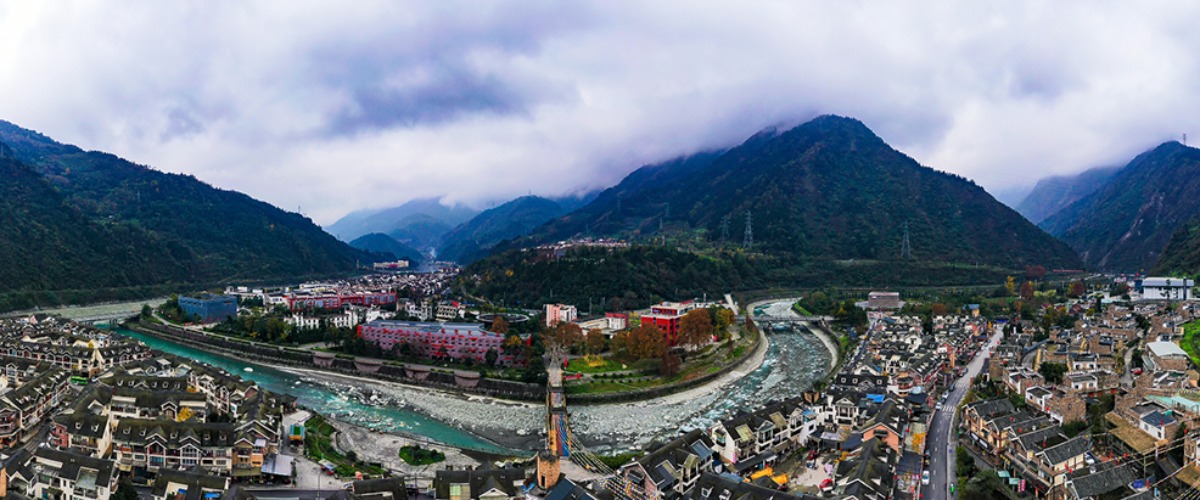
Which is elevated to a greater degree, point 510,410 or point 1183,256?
point 1183,256

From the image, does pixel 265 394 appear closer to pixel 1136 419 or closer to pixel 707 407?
pixel 707 407

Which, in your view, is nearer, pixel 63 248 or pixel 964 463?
pixel 964 463

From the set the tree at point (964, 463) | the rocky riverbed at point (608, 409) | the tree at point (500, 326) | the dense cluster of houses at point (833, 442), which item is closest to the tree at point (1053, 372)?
the dense cluster of houses at point (833, 442)

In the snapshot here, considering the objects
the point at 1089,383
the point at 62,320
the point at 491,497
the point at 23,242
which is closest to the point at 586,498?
the point at 491,497

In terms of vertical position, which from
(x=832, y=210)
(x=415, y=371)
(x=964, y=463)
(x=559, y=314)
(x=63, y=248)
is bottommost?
(x=964, y=463)

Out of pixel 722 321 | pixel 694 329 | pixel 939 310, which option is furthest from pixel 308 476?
pixel 939 310

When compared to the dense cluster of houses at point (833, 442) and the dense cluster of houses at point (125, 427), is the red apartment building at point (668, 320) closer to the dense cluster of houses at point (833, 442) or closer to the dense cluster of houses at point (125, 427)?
the dense cluster of houses at point (833, 442)

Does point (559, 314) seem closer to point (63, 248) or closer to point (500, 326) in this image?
point (500, 326)
